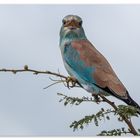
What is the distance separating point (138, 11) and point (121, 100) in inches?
22.4

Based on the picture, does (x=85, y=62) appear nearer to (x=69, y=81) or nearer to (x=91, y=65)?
(x=91, y=65)

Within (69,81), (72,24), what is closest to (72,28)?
(72,24)

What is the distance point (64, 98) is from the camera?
3.14ft

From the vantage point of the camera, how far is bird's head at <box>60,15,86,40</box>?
46.6 inches

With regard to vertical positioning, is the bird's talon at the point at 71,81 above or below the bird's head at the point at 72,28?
below

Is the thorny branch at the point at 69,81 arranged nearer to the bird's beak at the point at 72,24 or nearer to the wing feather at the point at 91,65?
the wing feather at the point at 91,65

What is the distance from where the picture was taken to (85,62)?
1286 mm

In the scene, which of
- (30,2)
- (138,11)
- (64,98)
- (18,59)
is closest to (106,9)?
(138,11)

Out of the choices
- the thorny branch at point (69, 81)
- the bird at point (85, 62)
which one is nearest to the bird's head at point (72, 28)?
the bird at point (85, 62)

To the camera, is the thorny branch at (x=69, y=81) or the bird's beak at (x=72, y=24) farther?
the bird's beak at (x=72, y=24)

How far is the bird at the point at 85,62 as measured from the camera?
1133 mm

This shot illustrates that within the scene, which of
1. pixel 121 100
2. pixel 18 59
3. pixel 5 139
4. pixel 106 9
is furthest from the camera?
pixel 106 9

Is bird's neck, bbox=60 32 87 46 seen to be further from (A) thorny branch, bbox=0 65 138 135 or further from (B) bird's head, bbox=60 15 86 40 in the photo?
(A) thorny branch, bbox=0 65 138 135

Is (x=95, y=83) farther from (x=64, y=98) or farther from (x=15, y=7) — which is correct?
(x=15, y=7)
